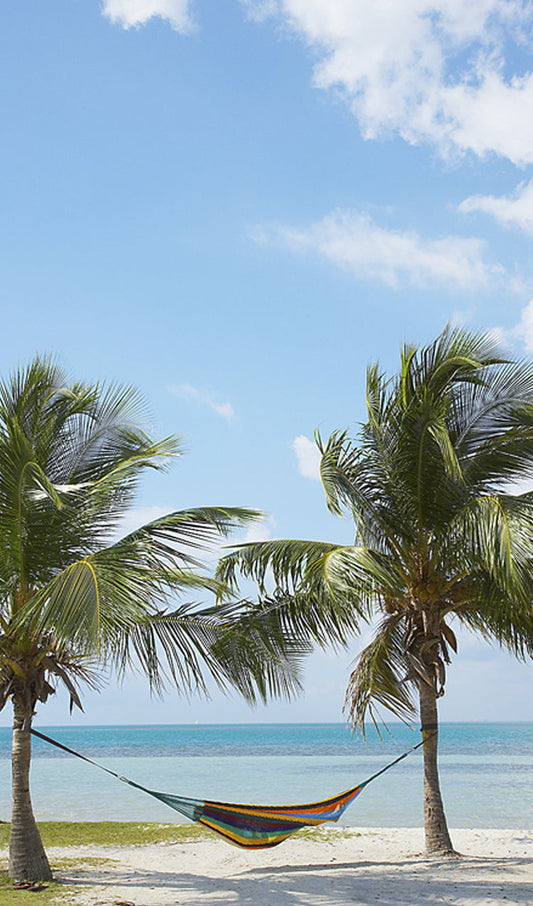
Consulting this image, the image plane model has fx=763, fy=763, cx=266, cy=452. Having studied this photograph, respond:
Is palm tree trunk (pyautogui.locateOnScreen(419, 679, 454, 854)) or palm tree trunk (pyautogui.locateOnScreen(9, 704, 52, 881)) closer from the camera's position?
palm tree trunk (pyautogui.locateOnScreen(9, 704, 52, 881))

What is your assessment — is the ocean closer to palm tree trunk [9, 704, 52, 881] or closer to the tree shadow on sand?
the tree shadow on sand

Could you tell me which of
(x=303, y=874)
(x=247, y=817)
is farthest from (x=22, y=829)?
(x=303, y=874)

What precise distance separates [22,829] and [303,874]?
6.85 feet

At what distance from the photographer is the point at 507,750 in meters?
27.5

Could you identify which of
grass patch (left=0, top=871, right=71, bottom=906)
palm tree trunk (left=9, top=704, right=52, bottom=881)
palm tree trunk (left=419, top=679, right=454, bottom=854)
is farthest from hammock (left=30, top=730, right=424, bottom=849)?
palm tree trunk (left=419, top=679, right=454, bottom=854)

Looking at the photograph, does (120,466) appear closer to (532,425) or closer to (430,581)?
(430,581)

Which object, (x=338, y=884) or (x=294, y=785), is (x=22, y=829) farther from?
(x=294, y=785)

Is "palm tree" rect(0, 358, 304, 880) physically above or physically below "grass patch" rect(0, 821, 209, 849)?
above

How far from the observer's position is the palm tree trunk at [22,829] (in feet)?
17.3

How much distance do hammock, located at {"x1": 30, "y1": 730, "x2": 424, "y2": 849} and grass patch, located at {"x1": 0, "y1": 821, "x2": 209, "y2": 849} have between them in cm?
279

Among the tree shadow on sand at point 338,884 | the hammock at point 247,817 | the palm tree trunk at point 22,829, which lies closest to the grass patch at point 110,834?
the tree shadow on sand at point 338,884

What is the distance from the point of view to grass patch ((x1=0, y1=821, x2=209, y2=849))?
7707 mm

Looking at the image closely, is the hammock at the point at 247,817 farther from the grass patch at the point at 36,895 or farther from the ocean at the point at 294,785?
the ocean at the point at 294,785

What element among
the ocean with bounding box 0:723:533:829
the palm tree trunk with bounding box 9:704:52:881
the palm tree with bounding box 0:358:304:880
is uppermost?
the palm tree with bounding box 0:358:304:880
